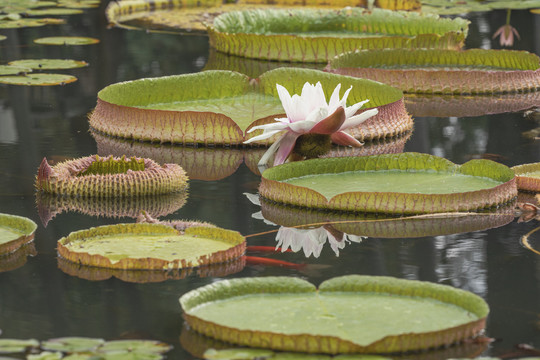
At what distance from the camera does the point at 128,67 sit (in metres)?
9.22

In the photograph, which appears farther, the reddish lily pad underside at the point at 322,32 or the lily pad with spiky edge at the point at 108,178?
the reddish lily pad underside at the point at 322,32

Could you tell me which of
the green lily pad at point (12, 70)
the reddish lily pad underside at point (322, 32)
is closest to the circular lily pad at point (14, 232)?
the green lily pad at point (12, 70)

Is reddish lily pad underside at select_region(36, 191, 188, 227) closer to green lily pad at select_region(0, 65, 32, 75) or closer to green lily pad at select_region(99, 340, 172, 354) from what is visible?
green lily pad at select_region(99, 340, 172, 354)

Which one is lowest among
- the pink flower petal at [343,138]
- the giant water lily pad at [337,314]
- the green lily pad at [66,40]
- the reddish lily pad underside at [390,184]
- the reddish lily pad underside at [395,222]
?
the green lily pad at [66,40]

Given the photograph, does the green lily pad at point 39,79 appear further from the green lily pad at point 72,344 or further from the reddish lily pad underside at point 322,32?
the green lily pad at point 72,344

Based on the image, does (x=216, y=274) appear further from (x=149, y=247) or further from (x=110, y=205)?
(x=110, y=205)

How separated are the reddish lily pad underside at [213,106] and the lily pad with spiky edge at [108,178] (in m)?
0.90

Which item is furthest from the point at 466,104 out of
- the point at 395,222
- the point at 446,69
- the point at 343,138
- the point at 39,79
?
the point at 395,222

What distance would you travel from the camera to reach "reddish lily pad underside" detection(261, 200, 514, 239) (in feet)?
14.8

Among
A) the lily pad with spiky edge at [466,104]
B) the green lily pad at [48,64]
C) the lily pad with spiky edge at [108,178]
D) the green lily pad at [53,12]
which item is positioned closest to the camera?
the lily pad with spiky edge at [108,178]

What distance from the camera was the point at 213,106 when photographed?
6.67 metres

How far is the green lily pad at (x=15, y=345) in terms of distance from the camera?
3.12 metres

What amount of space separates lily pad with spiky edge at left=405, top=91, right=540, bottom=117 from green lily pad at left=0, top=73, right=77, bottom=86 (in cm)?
273

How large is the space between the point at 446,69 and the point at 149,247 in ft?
16.6
